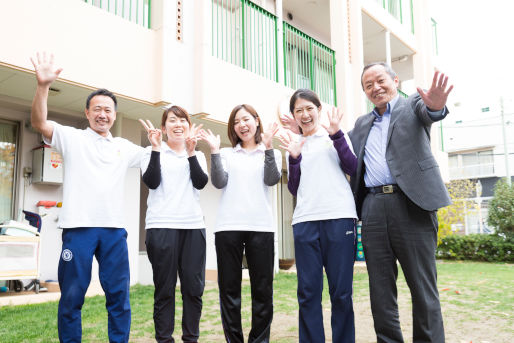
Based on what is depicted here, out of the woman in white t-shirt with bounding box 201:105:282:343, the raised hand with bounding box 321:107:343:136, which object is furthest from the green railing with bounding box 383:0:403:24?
the woman in white t-shirt with bounding box 201:105:282:343

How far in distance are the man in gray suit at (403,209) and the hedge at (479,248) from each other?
14.4 metres

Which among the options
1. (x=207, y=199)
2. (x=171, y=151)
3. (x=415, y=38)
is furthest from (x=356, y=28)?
(x=171, y=151)

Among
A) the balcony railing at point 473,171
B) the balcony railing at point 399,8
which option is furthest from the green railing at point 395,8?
the balcony railing at point 473,171

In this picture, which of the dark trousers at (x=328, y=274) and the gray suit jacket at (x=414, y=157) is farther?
the dark trousers at (x=328, y=274)

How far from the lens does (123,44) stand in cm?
584

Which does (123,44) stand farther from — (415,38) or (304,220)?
(415,38)

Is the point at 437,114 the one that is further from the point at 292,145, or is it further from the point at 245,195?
the point at 245,195

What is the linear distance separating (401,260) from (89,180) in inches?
80.8

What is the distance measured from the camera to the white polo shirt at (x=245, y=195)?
9.85 feet

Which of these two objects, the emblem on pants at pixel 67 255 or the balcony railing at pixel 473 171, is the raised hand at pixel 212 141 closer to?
the emblem on pants at pixel 67 255

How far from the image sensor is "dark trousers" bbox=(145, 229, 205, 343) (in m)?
2.96

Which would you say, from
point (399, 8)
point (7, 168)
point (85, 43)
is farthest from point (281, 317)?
point (399, 8)

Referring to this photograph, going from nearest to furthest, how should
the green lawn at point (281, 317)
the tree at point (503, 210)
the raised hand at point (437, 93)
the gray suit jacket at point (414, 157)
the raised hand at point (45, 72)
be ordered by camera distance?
1. the raised hand at point (437, 93)
2. the gray suit jacket at point (414, 157)
3. the raised hand at point (45, 72)
4. the green lawn at point (281, 317)
5. the tree at point (503, 210)

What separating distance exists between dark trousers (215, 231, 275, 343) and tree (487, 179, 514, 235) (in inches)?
589
